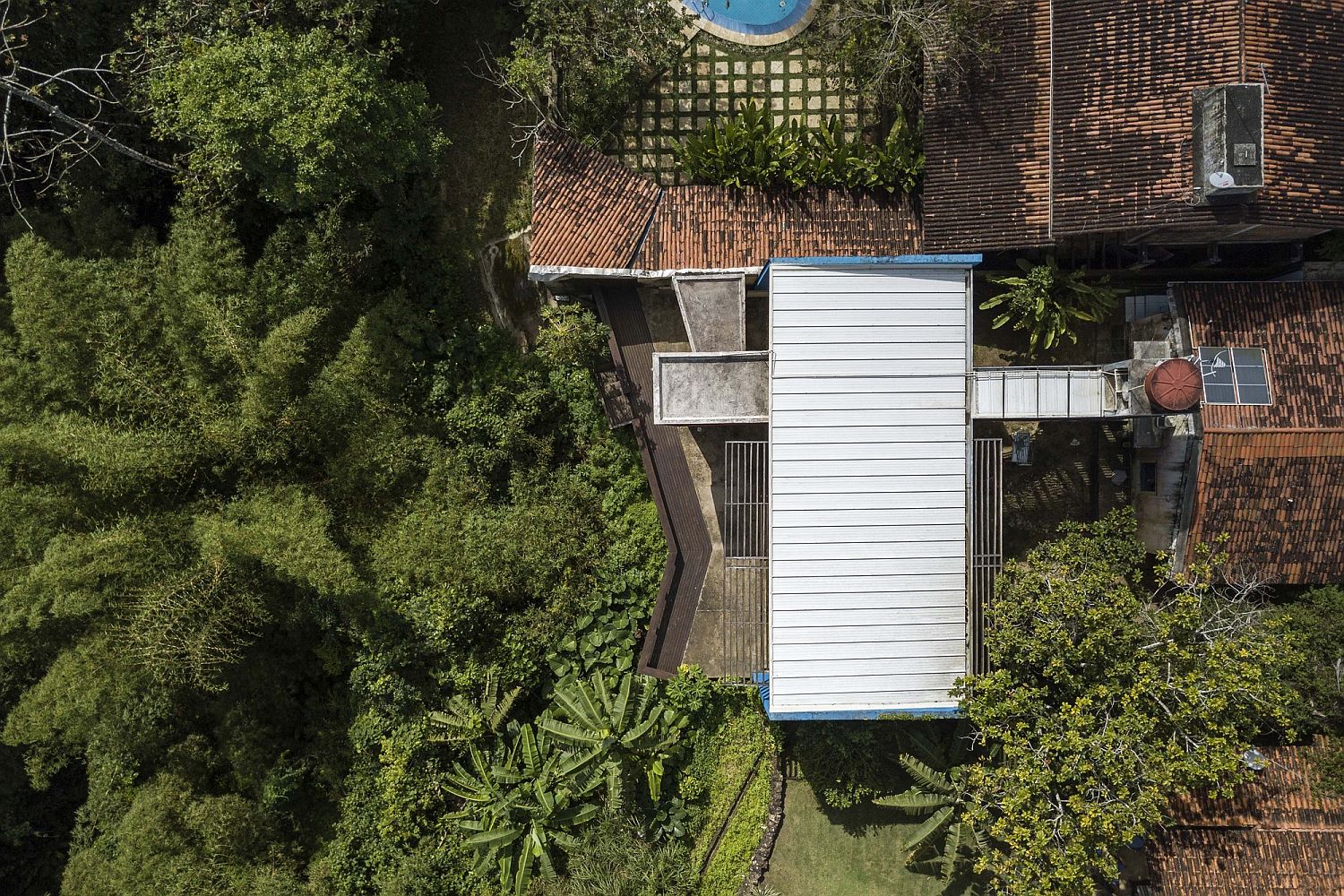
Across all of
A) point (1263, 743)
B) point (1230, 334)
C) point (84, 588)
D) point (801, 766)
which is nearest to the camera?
point (84, 588)

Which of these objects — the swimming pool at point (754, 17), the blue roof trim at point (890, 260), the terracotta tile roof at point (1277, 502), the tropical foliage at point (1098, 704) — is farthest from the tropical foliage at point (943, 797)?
the swimming pool at point (754, 17)

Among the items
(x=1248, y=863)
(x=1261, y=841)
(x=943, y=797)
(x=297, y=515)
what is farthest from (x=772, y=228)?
(x=1248, y=863)

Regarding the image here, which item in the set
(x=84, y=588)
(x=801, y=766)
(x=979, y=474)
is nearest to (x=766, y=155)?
(x=979, y=474)

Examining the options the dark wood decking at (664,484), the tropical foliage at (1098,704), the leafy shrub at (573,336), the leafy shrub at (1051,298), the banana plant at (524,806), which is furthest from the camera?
the dark wood decking at (664,484)

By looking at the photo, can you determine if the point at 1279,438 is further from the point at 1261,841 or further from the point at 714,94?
the point at 714,94

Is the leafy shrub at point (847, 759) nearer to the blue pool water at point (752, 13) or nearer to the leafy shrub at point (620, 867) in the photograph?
the leafy shrub at point (620, 867)

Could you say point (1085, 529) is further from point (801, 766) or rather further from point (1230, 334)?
point (801, 766)

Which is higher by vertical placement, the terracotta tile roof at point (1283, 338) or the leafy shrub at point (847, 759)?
the terracotta tile roof at point (1283, 338)
